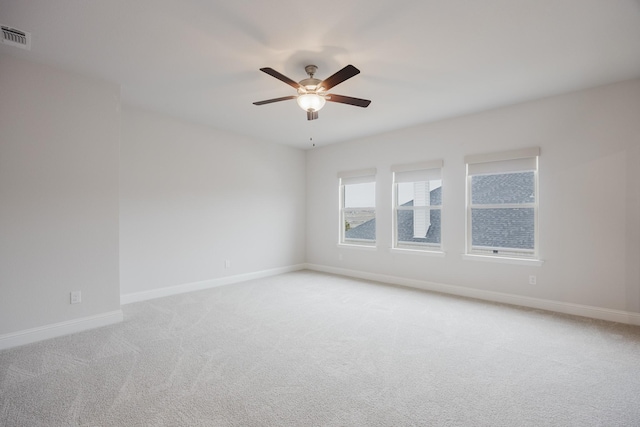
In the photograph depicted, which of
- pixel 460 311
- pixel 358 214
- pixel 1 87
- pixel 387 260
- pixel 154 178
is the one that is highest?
pixel 1 87

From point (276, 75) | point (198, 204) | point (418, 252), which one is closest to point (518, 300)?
point (418, 252)

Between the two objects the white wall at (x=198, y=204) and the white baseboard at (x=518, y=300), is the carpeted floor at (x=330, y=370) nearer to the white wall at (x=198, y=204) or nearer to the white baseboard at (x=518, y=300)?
the white baseboard at (x=518, y=300)

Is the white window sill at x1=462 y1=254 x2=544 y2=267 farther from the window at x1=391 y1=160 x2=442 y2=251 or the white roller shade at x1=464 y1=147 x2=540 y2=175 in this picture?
the white roller shade at x1=464 y1=147 x2=540 y2=175

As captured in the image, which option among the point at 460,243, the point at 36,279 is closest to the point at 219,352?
the point at 36,279

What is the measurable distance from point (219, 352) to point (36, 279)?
6.43ft

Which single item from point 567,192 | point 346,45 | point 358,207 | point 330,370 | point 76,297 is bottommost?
point 330,370

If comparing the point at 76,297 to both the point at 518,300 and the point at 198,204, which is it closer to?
the point at 198,204

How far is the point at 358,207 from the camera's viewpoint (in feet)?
19.3

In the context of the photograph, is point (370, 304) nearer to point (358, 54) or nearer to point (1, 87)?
point (358, 54)

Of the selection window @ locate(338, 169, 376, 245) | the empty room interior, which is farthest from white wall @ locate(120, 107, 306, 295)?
window @ locate(338, 169, 376, 245)

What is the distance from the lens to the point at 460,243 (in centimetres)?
450

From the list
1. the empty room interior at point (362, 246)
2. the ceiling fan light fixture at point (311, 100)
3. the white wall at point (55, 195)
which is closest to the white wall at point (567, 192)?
the empty room interior at point (362, 246)

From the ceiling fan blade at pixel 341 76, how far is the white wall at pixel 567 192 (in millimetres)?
2722

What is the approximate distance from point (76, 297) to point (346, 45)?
3.63 metres
